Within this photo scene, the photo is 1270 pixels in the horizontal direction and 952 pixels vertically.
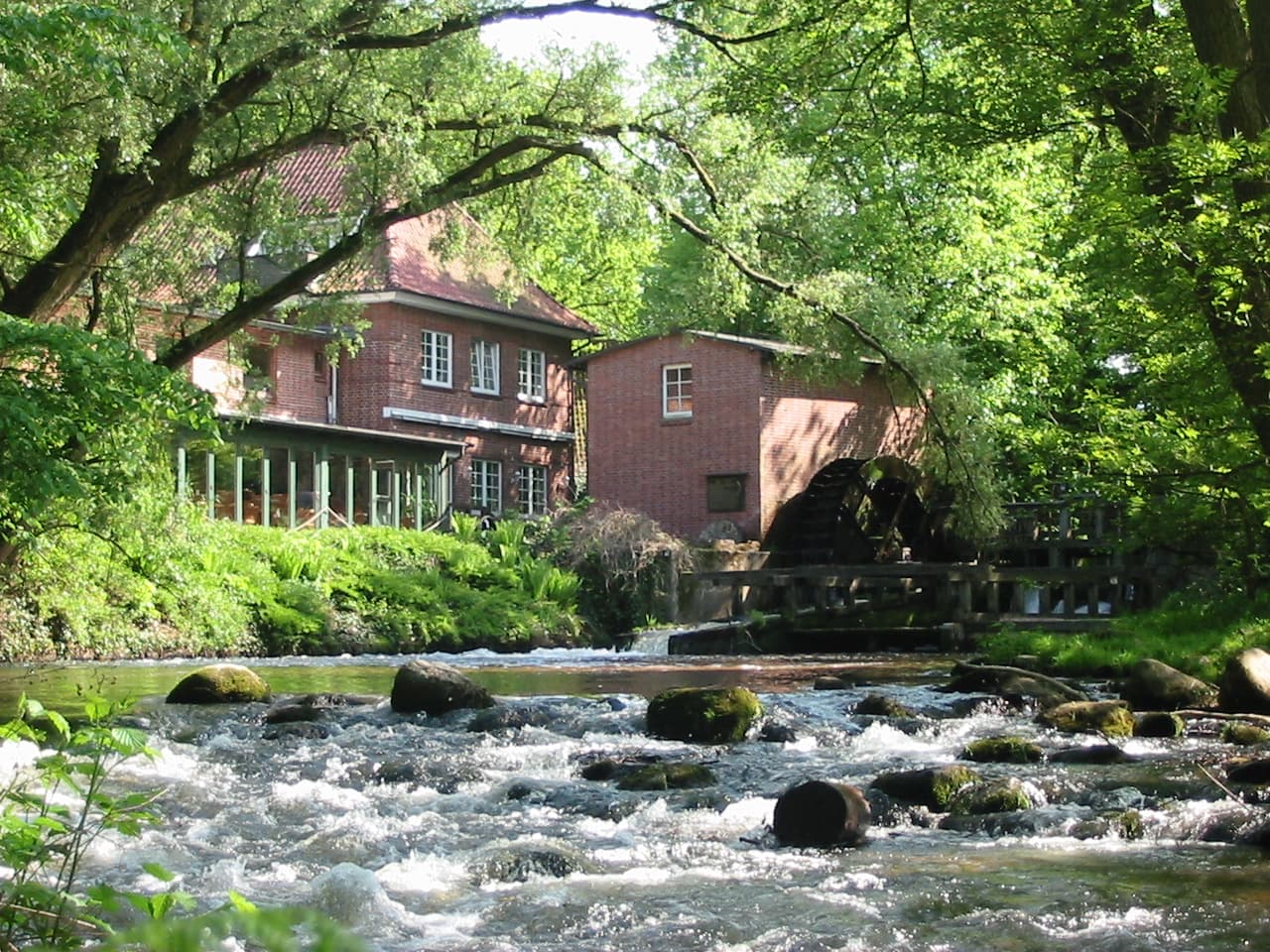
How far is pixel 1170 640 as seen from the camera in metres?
17.5

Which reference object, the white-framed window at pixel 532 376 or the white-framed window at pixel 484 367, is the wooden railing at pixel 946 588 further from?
the white-framed window at pixel 532 376

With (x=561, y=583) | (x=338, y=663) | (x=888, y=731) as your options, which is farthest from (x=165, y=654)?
(x=888, y=731)

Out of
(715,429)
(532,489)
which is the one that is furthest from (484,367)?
(715,429)

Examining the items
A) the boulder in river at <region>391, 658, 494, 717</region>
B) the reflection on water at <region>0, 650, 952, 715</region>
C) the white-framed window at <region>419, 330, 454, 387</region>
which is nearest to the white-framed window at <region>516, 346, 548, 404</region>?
the white-framed window at <region>419, 330, 454, 387</region>

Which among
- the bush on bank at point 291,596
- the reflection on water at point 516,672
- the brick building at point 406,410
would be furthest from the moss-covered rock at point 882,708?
the brick building at point 406,410

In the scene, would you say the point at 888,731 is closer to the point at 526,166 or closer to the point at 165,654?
the point at 526,166

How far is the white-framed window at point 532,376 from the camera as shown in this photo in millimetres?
38688

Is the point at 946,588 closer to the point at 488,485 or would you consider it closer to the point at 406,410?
the point at 488,485

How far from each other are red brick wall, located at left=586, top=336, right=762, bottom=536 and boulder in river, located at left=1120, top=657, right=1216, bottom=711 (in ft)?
59.7

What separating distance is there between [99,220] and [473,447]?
2350 centimetres

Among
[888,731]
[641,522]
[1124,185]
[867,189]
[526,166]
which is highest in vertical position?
[867,189]

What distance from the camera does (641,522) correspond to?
29.1 metres

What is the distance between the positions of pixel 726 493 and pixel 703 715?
66.9 ft

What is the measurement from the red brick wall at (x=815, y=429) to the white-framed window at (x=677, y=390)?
1.85 metres
